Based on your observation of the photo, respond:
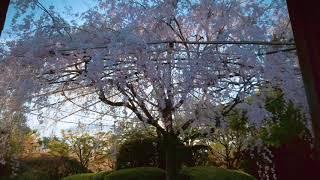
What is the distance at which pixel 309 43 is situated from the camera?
5.24 ft

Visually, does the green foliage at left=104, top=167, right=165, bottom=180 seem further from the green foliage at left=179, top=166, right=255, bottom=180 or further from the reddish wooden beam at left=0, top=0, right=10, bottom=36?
the reddish wooden beam at left=0, top=0, right=10, bottom=36

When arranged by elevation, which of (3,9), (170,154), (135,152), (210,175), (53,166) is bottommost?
(210,175)

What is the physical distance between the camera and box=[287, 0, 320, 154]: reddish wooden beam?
1577mm

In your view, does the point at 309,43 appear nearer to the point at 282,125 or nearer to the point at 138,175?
the point at 138,175

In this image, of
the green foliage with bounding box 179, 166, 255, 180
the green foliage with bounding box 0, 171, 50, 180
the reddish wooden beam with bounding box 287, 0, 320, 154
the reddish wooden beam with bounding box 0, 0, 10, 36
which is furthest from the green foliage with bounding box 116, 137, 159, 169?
the reddish wooden beam with bounding box 287, 0, 320, 154

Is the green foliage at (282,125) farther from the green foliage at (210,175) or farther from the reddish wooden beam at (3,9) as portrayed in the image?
the reddish wooden beam at (3,9)

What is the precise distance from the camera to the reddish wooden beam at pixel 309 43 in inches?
62.1

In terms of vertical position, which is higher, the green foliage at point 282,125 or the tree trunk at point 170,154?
the green foliage at point 282,125

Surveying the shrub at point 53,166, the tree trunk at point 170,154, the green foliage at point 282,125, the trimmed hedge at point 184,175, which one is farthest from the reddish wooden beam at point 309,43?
the shrub at point 53,166

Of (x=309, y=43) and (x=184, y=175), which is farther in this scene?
(x=184, y=175)

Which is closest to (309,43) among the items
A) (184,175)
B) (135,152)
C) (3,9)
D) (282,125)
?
(3,9)

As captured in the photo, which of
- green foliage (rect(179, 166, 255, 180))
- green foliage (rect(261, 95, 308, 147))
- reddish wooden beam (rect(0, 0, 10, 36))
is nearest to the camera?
reddish wooden beam (rect(0, 0, 10, 36))

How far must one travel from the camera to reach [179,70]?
5.71 meters

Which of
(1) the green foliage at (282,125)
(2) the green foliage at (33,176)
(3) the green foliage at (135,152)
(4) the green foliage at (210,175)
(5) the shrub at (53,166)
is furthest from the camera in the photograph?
(5) the shrub at (53,166)
